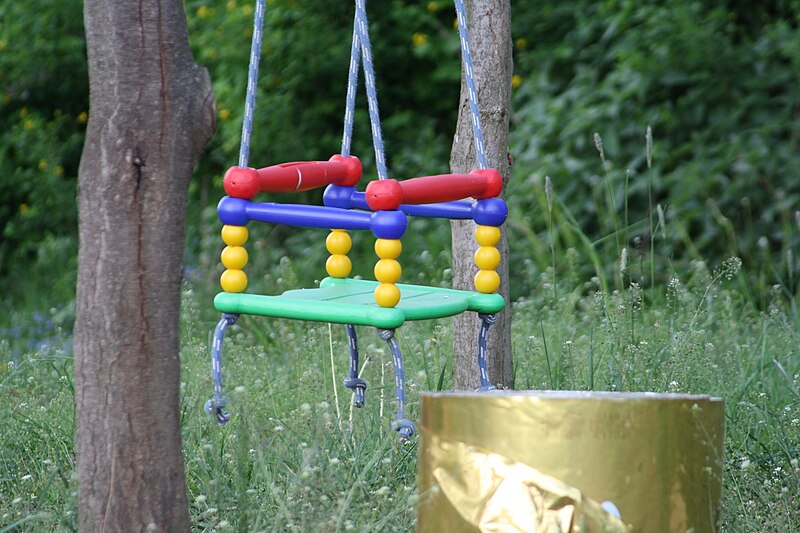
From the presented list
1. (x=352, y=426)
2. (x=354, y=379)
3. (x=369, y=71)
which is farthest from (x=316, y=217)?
(x=352, y=426)

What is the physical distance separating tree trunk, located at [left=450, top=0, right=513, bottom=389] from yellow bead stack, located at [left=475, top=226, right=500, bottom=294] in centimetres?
61

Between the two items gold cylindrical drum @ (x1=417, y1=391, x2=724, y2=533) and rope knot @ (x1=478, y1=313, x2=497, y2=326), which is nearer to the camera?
gold cylindrical drum @ (x1=417, y1=391, x2=724, y2=533)

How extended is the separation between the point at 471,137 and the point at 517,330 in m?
1.17

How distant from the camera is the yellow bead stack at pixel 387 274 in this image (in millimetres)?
2275

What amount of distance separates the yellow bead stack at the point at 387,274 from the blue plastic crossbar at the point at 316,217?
17mm

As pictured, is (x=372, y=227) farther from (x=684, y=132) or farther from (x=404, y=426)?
(x=684, y=132)

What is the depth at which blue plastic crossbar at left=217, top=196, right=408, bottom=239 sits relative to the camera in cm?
228

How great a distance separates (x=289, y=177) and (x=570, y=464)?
108 centimetres

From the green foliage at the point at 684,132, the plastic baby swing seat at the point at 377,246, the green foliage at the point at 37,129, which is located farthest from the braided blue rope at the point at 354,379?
the green foliage at the point at 37,129

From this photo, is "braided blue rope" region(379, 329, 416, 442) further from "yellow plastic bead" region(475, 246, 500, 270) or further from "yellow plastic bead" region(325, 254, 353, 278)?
"yellow plastic bead" region(325, 254, 353, 278)

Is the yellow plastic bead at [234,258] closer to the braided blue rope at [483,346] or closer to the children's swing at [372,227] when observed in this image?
the children's swing at [372,227]

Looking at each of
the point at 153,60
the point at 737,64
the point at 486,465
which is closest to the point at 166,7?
the point at 153,60

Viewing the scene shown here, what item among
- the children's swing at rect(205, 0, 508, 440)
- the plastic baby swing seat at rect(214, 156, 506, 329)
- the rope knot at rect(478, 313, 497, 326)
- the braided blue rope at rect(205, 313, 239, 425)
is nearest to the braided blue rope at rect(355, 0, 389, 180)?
the children's swing at rect(205, 0, 508, 440)

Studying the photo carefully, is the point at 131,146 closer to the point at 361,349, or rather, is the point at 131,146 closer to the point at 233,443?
the point at 233,443
